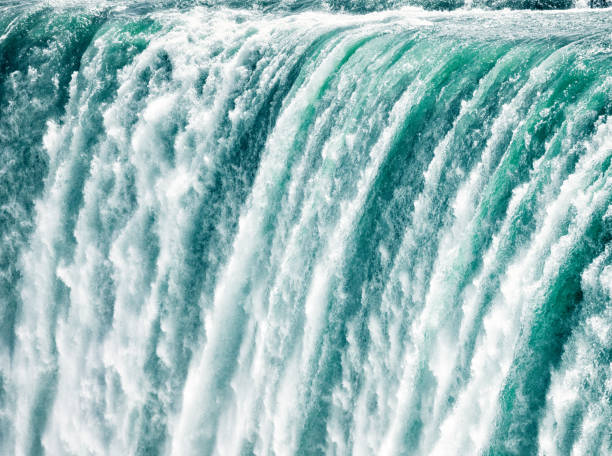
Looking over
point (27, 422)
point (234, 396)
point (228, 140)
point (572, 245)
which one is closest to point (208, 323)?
point (234, 396)

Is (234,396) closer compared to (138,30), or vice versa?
(234,396)

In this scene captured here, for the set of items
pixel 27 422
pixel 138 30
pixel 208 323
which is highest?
pixel 138 30

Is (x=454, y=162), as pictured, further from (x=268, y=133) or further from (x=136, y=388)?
(x=136, y=388)

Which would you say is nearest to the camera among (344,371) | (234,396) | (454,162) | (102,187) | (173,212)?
(454,162)

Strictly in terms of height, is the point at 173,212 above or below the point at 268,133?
below

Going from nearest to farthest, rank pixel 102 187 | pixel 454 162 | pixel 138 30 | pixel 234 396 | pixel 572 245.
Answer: pixel 572 245 → pixel 454 162 → pixel 234 396 → pixel 102 187 → pixel 138 30

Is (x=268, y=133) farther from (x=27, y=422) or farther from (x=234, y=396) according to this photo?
(x=27, y=422)
